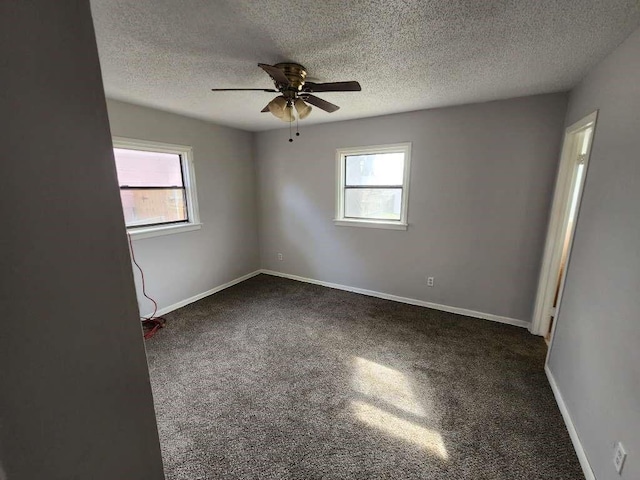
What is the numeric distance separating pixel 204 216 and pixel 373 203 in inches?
92.2

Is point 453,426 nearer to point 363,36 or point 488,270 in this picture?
point 488,270

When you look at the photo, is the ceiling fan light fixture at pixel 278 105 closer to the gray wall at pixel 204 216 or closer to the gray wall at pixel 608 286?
the gray wall at pixel 204 216

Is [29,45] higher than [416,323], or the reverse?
[29,45]

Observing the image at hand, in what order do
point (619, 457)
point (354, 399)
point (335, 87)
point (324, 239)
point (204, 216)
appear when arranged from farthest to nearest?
point (324, 239)
point (204, 216)
point (354, 399)
point (335, 87)
point (619, 457)

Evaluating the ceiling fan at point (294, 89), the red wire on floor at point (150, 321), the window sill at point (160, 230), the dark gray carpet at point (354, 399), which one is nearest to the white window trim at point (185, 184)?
the window sill at point (160, 230)

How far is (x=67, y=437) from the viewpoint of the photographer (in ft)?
1.86

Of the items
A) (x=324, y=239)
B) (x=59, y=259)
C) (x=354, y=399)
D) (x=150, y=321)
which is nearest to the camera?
(x=59, y=259)

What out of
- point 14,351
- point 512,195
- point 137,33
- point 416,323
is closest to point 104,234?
point 14,351

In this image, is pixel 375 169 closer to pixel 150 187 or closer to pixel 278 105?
pixel 278 105

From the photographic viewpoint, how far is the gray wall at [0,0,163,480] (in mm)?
469

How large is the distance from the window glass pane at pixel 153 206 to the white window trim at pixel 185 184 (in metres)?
0.08

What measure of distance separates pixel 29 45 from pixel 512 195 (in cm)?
343

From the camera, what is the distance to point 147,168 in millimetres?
3143

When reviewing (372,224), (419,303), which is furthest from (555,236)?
(372,224)
